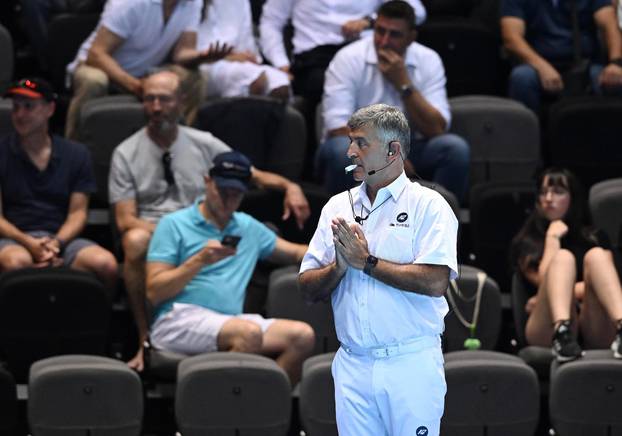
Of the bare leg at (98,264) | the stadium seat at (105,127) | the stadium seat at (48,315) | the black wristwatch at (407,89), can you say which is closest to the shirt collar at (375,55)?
the black wristwatch at (407,89)

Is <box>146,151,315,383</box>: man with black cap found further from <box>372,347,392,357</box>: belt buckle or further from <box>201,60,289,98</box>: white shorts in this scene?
<box>372,347,392,357</box>: belt buckle

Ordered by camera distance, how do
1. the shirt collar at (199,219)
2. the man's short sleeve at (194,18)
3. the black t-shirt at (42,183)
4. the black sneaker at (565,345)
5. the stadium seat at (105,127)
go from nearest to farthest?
1. the black sneaker at (565,345)
2. the shirt collar at (199,219)
3. the black t-shirt at (42,183)
4. the stadium seat at (105,127)
5. the man's short sleeve at (194,18)

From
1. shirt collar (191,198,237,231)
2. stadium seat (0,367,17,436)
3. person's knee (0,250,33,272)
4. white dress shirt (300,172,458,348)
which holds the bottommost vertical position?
stadium seat (0,367,17,436)

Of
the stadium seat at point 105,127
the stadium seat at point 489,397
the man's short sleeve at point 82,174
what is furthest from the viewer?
the stadium seat at point 105,127

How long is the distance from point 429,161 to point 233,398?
1.87m

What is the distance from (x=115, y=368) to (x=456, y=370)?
1.43 metres

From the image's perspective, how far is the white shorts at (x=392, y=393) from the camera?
16.5ft

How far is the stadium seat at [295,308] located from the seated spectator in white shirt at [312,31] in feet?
5.48

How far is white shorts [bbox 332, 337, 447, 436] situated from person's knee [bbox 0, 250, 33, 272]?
7.81 ft

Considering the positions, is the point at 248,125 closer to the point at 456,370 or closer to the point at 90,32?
the point at 90,32

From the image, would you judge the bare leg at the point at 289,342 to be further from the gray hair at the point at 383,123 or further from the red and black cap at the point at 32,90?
the gray hair at the point at 383,123

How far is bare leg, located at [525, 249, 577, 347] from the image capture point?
6902 mm

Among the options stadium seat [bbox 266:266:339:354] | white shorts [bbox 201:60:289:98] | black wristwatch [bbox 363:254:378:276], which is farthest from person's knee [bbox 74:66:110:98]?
black wristwatch [bbox 363:254:378:276]

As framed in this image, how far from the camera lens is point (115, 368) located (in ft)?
21.6
